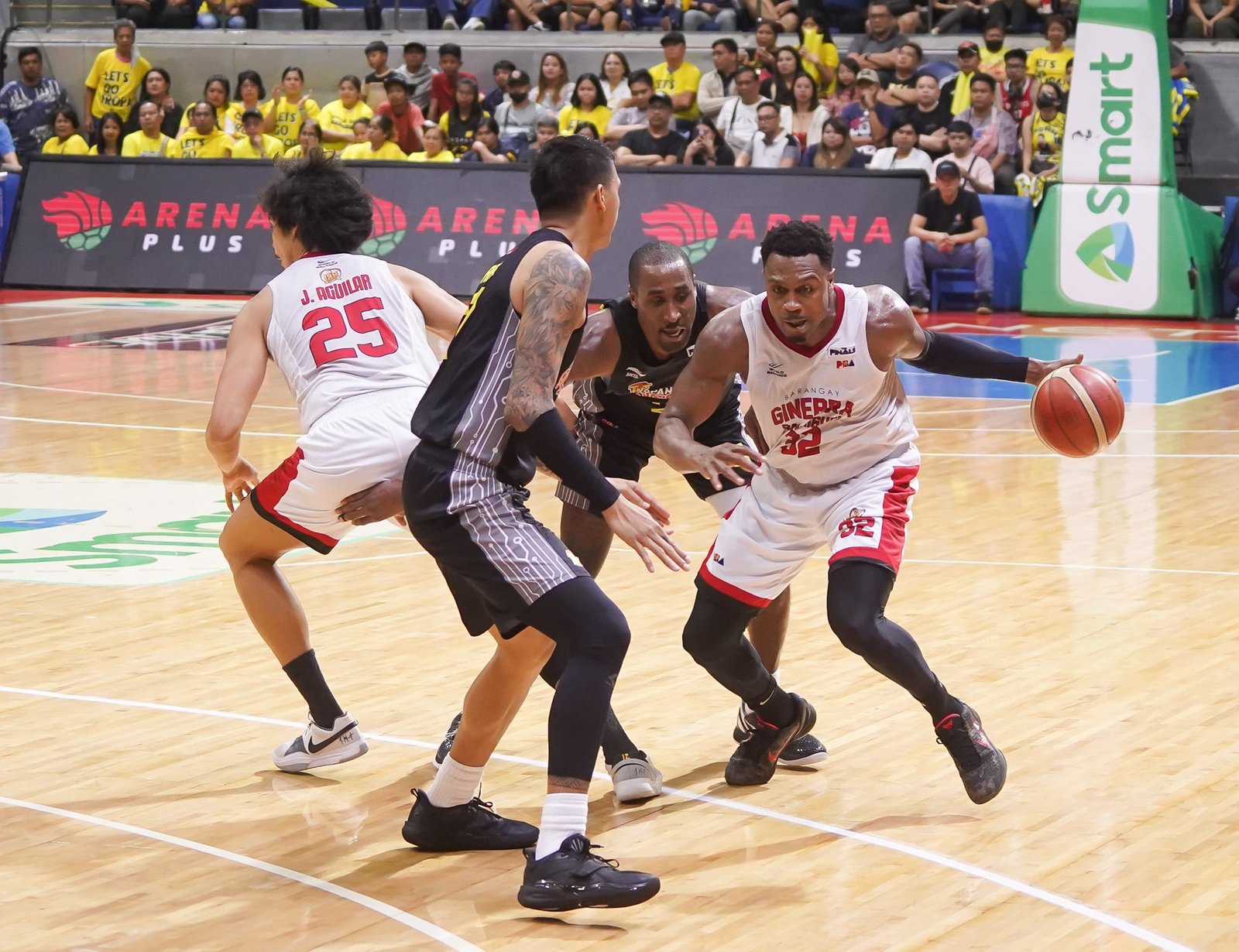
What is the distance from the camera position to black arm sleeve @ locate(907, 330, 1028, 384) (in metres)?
4.91

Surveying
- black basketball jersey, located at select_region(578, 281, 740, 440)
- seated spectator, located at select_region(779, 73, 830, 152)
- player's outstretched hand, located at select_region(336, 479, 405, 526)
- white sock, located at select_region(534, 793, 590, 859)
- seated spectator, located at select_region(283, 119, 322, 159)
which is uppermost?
black basketball jersey, located at select_region(578, 281, 740, 440)

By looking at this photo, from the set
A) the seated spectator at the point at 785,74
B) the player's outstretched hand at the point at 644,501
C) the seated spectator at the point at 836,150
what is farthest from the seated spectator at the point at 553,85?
the player's outstretched hand at the point at 644,501

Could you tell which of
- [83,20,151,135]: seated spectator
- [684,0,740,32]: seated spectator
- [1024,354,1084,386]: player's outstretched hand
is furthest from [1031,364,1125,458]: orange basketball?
[83,20,151,135]: seated spectator

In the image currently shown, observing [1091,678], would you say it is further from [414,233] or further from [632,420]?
[414,233]

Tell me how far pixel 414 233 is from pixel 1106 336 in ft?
→ 22.4

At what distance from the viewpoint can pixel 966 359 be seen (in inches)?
193

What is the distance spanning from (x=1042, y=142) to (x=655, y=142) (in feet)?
12.3

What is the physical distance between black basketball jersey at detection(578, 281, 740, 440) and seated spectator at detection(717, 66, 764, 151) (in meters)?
12.4

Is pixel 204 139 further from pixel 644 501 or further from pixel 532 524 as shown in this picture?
pixel 644 501

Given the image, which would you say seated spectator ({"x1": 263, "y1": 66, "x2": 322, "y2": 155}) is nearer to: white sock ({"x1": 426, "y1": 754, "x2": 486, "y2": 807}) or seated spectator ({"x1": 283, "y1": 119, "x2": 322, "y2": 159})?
seated spectator ({"x1": 283, "y1": 119, "x2": 322, "y2": 159})

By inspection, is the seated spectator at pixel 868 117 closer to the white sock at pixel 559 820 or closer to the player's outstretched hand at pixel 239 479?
the player's outstretched hand at pixel 239 479

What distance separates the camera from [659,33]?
67.5 ft

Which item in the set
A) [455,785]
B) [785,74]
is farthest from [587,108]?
[455,785]

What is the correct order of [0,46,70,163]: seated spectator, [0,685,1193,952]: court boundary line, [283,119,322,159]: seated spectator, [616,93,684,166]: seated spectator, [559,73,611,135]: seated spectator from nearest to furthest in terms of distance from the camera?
[0,685,1193,952]: court boundary line → [616,93,684,166]: seated spectator → [559,73,611,135]: seated spectator → [283,119,322,159]: seated spectator → [0,46,70,163]: seated spectator
